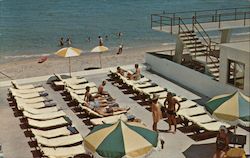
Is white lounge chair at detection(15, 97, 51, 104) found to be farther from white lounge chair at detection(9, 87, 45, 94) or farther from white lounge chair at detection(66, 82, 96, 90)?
white lounge chair at detection(66, 82, 96, 90)

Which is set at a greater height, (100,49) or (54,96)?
(100,49)

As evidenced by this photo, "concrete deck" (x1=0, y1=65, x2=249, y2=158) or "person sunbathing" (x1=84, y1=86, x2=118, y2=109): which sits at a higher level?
"person sunbathing" (x1=84, y1=86, x2=118, y2=109)

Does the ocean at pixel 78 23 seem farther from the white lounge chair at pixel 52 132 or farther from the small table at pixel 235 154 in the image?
the small table at pixel 235 154

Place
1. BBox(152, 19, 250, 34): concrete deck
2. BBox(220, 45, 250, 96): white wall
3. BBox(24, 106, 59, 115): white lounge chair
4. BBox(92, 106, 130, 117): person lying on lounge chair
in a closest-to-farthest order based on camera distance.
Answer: BBox(92, 106, 130, 117): person lying on lounge chair, BBox(24, 106, 59, 115): white lounge chair, BBox(220, 45, 250, 96): white wall, BBox(152, 19, 250, 34): concrete deck

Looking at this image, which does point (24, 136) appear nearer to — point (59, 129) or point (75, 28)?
point (59, 129)

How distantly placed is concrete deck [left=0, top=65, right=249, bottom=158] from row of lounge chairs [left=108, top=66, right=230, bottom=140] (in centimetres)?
39

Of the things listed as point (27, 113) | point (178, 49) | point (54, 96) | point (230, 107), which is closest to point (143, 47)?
point (178, 49)

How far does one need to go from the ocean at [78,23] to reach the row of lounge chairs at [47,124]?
21.3 meters

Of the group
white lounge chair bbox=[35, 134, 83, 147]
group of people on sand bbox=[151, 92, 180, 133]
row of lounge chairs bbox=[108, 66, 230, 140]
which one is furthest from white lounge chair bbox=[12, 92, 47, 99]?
group of people on sand bbox=[151, 92, 180, 133]

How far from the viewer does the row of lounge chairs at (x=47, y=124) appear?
1281 centimetres

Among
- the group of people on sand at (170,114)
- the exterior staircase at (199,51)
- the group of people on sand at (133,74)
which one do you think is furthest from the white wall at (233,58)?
the group of people on sand at (133,74)

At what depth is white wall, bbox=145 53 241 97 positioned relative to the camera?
18391mm

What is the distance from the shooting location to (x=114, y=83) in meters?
21.2

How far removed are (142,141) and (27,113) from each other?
6.80m
